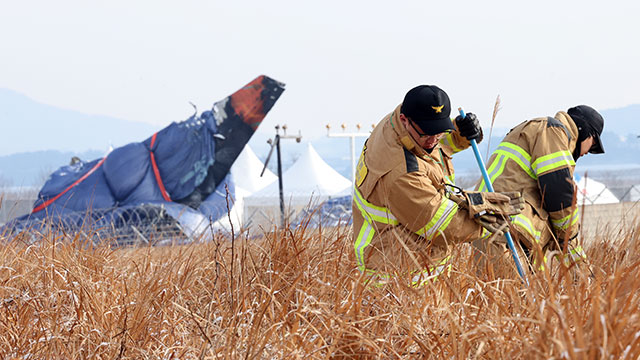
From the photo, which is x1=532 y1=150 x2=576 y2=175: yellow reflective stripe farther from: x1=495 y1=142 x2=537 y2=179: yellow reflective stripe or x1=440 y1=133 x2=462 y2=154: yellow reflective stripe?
x1=440 y1=133 x2=462 y2=154: yellow reflective stripe

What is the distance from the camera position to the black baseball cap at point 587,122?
4641 millimetres

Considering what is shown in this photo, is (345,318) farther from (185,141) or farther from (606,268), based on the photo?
(185,141)

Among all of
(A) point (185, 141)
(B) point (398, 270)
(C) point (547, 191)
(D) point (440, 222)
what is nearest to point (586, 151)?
(C) point (547, 191)

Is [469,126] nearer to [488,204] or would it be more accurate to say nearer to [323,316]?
[488,204]

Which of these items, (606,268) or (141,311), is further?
(606,268)

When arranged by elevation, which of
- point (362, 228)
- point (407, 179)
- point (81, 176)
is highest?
point (407, 179)

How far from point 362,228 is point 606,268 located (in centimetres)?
147

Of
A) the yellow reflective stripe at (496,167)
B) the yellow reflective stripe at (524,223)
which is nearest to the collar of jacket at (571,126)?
the yellow reflective stripe at (496,167)

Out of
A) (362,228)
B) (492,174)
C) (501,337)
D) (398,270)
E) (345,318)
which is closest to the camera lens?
(501,337)

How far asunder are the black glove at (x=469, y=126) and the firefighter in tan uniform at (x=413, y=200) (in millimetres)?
421

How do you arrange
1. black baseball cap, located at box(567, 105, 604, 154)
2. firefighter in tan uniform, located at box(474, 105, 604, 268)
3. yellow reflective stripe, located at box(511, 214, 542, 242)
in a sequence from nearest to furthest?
1. yellow reflective stripe, located at box(511, 214, 542, 242)
2. firefighter in tan uniform, located at box(474, 105, 604, 268)
3. black baseball cap, located at box(567, 105, 604, 154)

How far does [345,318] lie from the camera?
2.77m

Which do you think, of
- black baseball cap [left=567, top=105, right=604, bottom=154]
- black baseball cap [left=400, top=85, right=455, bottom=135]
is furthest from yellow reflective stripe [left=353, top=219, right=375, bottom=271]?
black baseball cap [left=567, top=105, right=604, bottom=154]

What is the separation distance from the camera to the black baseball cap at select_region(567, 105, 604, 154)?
15.2ft
